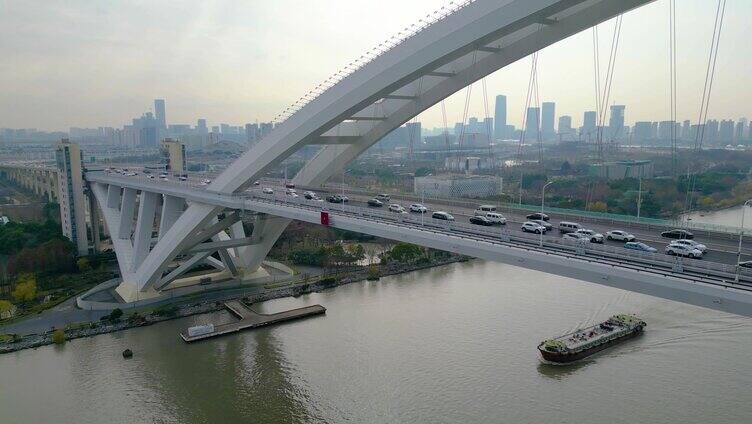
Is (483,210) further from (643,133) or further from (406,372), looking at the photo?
(643,133)

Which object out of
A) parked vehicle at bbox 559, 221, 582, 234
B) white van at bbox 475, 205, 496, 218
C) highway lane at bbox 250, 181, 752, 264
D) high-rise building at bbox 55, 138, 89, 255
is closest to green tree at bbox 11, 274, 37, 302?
A: high-rise building at bbox 55, 138, 89, 255

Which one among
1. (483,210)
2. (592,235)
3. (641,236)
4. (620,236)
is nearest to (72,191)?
(483,210)

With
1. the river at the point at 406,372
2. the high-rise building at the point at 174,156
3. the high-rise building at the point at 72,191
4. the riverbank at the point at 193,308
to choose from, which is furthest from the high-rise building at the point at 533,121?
the high-rise building at the point at 174,156

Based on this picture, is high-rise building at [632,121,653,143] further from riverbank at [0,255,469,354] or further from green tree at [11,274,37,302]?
green tree at [11,274,37,302]

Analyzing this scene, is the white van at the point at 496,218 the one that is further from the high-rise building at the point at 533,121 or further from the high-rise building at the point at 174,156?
the high-rise building at the point at 174,156

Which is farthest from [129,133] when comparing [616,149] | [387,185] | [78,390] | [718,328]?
[718,328]
